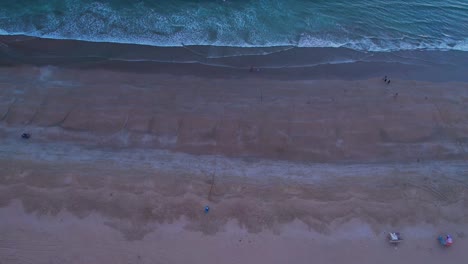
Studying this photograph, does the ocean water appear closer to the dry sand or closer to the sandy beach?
the sandy beach

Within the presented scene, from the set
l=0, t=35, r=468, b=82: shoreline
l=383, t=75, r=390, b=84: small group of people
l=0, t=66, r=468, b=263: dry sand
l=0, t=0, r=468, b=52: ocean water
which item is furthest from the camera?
l=0, t=0, r=468, b=52: ocean water

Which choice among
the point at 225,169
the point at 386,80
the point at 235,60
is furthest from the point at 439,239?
the point at 235,60

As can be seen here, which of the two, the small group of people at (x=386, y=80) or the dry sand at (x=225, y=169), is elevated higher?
the small group of people at (x=386, y=80)

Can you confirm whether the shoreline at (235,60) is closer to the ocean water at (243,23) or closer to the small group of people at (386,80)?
the small group of people at (386,80)

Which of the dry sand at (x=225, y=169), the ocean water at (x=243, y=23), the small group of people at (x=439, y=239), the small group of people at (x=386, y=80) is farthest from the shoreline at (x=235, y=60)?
the small group of people at (x=439, y=239)

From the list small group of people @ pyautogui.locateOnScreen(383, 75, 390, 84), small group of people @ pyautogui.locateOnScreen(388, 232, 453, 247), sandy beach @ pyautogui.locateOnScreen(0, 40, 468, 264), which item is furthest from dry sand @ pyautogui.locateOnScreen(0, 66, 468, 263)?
small group of people @ pyautogui.locateOnScreen(383, 75, 390, 84)

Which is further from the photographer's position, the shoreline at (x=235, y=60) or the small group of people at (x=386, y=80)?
the shoreline at (x=235, y=60)
